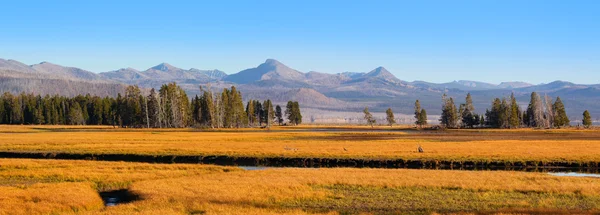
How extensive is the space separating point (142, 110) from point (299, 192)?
13047 centimetres

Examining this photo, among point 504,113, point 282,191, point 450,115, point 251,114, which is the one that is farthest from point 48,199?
point 251,114

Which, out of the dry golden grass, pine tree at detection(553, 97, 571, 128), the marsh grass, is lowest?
the marsh grass

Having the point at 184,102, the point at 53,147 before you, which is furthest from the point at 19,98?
the point at 53,147

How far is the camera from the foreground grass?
2542 cm

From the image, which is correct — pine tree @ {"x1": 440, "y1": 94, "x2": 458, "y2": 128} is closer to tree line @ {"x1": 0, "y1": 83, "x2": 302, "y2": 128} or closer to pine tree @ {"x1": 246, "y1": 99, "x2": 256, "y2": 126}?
tree line @ {"x1": 0, "y1": 83, "x2": 302, "y2": 128}

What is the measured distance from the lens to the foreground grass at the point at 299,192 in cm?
2542

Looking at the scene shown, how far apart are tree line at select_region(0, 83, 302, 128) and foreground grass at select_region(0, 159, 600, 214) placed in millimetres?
108345

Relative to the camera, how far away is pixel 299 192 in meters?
29.8

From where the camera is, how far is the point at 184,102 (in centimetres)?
14925

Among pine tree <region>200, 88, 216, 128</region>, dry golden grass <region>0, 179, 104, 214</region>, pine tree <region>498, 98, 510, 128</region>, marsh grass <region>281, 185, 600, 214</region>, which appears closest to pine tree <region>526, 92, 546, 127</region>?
pine tree <region>498, 98, 510, 128</region>

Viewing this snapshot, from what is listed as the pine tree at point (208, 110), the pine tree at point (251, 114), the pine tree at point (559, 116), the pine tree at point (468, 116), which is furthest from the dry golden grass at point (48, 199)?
the pine tree at point (559, 116)

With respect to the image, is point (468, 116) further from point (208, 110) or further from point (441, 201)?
point (441, 201)

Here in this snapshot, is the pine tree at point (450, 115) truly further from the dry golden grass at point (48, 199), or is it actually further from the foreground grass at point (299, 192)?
the dry golden grass at point (48, 199)

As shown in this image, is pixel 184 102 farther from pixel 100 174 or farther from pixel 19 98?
pixel 100 174
